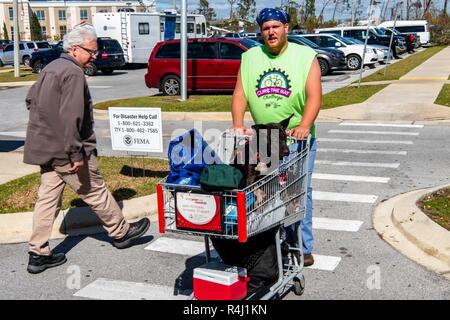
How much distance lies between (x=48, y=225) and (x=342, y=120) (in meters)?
9.77

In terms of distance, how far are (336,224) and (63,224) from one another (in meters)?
2.85

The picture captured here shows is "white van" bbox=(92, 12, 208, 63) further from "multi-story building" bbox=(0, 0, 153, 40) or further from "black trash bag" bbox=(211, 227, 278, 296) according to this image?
"multi-story building" bbox=(0, 0, 153, 40)

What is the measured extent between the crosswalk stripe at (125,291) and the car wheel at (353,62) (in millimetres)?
25965

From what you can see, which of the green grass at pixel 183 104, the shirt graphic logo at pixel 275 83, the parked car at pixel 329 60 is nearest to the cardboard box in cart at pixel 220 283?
the shirt graphic logo at pixel 275 83

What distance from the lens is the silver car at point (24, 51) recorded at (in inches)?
1517

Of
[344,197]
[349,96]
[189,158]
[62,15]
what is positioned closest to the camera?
[189,158]

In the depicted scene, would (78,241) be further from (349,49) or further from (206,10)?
(206,10)

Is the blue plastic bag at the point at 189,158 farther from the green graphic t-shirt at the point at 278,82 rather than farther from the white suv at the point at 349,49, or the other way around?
the white suv at the point at 349,49

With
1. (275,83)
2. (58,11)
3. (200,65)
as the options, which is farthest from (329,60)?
(58,11)

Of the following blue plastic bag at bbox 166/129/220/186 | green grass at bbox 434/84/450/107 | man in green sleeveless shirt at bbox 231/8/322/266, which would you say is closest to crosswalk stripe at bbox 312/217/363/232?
man in green sleeveless shirt at bbox 231/8/322/266

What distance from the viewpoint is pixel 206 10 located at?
8856cm

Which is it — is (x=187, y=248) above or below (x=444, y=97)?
below

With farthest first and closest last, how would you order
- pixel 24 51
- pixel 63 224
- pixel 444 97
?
pixel 24 51, pixel 444 97, pixel 63 224

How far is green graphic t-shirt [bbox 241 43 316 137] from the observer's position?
4.40 m
